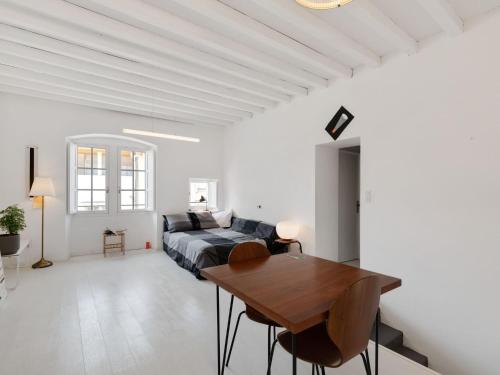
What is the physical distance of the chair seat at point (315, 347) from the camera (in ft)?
4.39

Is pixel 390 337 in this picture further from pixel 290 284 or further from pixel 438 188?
pixel 290 284

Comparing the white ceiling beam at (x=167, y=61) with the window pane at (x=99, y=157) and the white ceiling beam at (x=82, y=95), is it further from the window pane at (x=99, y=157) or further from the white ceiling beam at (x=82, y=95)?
the window pane at (x=99, y=157)

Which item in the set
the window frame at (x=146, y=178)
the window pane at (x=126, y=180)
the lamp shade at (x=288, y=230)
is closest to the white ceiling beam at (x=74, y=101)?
the window frame at (x=146, y=178)

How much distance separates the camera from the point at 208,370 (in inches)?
81.7

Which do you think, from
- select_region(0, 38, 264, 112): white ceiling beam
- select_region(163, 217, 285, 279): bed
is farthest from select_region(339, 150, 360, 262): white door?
select_region(0, 38, 264, 112): white ceiling beam

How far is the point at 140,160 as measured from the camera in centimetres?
609

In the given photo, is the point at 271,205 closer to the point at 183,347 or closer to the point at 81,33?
the point at 183,347

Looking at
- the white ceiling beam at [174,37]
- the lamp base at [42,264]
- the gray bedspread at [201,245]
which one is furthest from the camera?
the lamp base at [42,264]

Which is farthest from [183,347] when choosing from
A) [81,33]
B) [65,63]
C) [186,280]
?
[65,63]

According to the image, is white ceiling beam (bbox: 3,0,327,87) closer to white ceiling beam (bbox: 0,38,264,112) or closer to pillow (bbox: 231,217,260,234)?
white ceiling beam (bbox: 0,38,264,112)

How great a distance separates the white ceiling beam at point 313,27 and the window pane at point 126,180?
4623 millimetres

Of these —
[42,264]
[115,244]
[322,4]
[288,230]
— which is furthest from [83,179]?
[322,4]

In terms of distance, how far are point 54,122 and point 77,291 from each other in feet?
10.3

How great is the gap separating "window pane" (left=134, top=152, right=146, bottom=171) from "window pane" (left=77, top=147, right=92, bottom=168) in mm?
895
